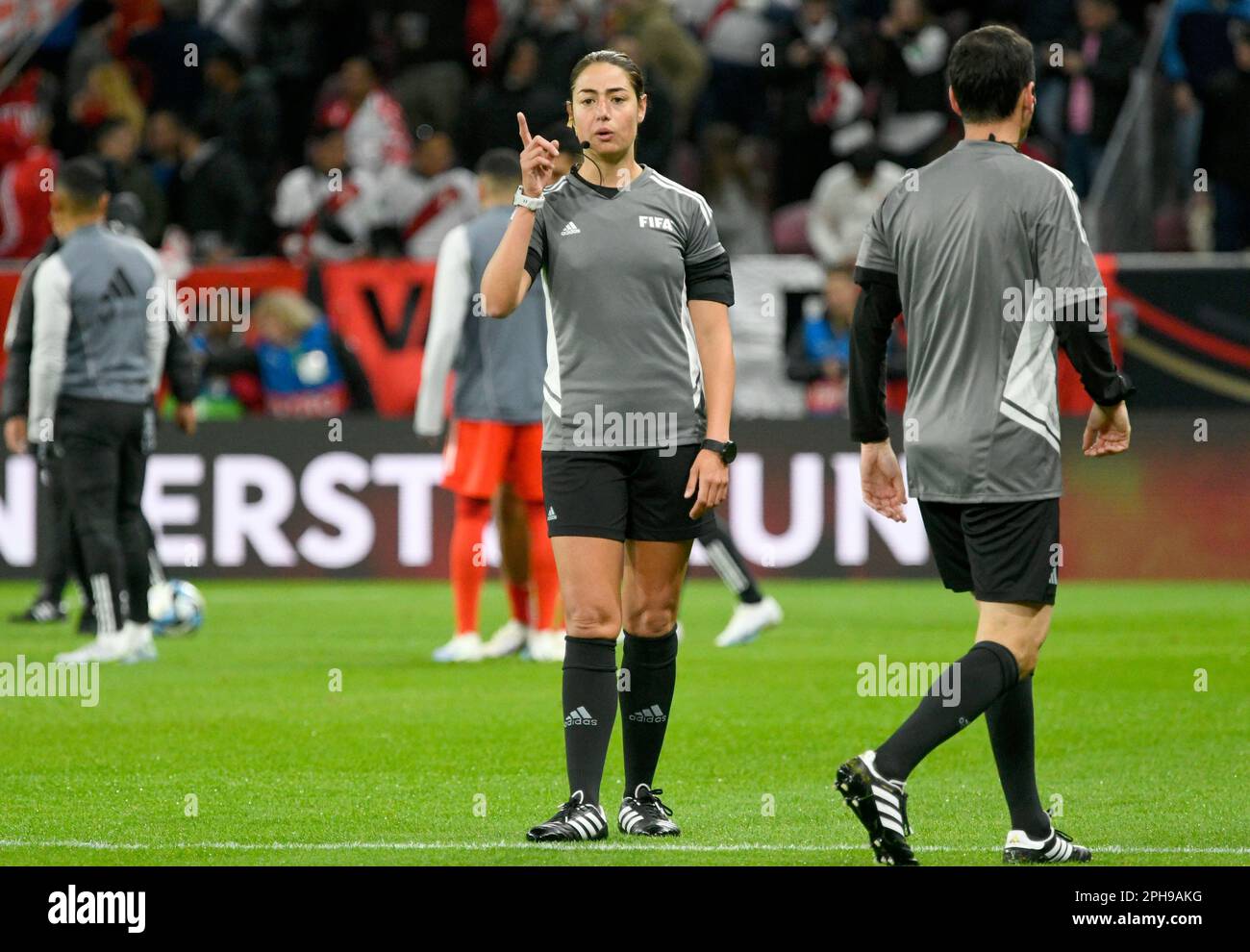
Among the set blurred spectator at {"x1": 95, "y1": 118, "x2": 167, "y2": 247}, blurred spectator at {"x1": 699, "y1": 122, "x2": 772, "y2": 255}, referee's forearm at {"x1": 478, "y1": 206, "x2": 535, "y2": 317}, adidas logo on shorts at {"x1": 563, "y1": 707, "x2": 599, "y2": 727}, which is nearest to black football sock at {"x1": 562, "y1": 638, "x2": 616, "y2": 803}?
adidas logo on shorts at {"x1": 563, "y1": 707, "x2": 599, "y2": 727}

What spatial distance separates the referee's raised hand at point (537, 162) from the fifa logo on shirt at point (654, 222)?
0.35 m

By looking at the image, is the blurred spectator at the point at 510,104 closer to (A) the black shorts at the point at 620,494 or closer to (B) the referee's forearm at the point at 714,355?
(B) the referee's forearm at the point at 714,355

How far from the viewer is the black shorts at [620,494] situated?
6.55 m

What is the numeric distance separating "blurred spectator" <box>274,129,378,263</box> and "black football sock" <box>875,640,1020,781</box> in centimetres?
1420

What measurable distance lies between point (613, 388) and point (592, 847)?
55.1 inches

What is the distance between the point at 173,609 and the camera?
13281mm

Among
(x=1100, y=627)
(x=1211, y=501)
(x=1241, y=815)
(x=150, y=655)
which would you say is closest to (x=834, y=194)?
(x=1211, y=501)

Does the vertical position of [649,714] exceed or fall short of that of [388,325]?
it falls short

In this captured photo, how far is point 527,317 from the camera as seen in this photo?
38.5ft

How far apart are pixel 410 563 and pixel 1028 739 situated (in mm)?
10432

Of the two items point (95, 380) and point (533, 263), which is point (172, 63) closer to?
point (95, 380)

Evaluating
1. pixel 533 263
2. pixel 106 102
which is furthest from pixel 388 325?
pixel 533 263

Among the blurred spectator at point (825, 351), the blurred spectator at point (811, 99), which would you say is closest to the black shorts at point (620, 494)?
the blurred spectator at point (825, 351)

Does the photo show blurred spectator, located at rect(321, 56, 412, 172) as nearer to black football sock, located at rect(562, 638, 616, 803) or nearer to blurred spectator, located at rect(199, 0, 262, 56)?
blurred spectator, located at rect(199, 0, 262, 56)
